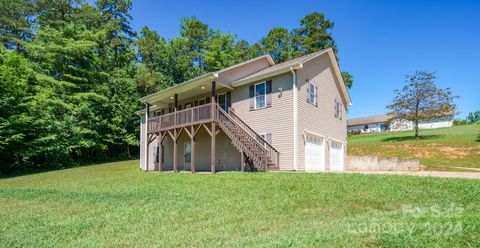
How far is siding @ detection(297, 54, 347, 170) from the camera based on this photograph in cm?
1437

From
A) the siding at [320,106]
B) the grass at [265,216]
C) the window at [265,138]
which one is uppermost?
the siding at [320,106]

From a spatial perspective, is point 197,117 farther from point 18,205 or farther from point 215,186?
point 18,205

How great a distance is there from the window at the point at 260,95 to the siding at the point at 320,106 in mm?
2017

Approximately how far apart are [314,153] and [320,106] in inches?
120

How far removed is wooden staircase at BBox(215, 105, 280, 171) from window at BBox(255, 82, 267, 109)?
4.35 ft

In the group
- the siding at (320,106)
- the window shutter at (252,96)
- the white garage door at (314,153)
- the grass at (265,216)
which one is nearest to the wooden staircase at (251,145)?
the window shutter at (252,96)

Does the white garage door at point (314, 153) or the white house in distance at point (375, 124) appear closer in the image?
the white garage door at point (314, 153)

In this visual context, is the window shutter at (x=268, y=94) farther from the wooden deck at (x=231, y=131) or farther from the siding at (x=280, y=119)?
the wooden deck at (x=231, y=131)

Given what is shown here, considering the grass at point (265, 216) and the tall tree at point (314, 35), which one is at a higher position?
the tall tree at point (314, 35)

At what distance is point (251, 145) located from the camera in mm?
13961

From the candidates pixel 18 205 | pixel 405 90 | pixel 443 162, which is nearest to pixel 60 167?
pixel 18 205

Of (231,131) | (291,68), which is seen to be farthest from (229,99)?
(291,68)

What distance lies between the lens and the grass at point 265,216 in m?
3.96

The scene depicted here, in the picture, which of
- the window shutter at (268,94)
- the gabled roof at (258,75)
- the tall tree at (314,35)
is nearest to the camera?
the gabled roof at (258,75)
